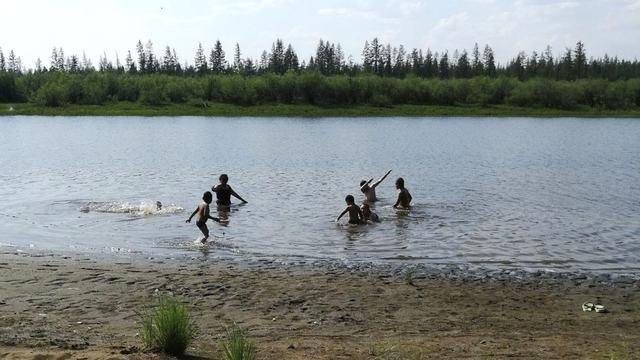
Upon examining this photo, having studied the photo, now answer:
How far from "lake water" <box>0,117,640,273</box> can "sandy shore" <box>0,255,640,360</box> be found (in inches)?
91.0

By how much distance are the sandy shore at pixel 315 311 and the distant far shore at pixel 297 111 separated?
87.9m

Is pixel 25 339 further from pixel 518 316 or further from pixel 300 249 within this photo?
pixel 300 249

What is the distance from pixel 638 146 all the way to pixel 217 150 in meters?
34.3

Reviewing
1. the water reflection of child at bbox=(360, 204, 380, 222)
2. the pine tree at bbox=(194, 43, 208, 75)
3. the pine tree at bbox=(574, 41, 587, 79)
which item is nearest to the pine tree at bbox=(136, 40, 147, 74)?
the pine tree at bbox=(194, 43, 208, 75)

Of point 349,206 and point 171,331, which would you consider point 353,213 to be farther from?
point 171,331

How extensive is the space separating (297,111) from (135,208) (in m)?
83.8

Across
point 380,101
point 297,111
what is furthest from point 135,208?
point 380,101

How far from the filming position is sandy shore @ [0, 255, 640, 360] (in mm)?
9133

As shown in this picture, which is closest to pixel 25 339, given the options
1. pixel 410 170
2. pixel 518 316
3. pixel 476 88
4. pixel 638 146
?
pixel 518 316

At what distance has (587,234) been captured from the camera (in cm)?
1983

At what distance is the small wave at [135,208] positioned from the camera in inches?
889

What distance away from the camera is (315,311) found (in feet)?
37.2

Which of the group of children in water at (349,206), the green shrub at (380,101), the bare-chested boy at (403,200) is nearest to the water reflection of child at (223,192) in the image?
the group of children in water at (349,206)

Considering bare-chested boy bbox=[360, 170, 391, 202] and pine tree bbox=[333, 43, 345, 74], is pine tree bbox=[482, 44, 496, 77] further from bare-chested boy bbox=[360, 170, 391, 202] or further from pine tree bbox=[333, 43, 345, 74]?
bare-chested boy bbox=[360, 170, 391, 202]
